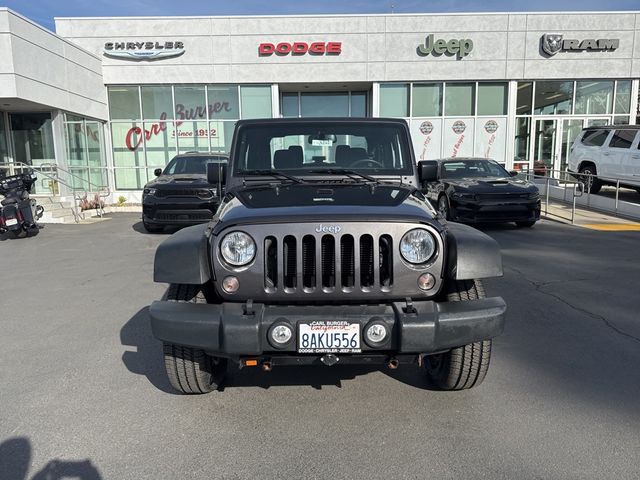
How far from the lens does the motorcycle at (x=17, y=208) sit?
10211mm

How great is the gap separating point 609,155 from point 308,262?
13.3 metres

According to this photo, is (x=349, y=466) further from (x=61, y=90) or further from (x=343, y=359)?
(x=61, y=90)

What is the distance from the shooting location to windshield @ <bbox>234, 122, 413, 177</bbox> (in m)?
4.12

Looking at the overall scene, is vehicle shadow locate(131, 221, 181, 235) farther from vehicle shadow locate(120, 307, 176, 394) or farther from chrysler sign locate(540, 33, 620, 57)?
chrysler sign locate(540, 33, 620, 57)

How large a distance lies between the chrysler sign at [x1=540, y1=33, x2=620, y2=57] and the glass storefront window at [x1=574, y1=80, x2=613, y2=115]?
1.31 metres

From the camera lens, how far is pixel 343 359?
2.75 m

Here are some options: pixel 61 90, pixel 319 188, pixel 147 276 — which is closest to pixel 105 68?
pixel 61 90

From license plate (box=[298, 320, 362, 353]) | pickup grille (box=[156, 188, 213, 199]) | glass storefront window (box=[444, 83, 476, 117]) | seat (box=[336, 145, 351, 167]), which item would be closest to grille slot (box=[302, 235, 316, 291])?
license plate (box=[298, 320, 362, 353])

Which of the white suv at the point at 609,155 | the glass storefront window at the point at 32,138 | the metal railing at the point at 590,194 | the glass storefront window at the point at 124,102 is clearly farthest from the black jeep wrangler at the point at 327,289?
the glass storefront window at the point at 124,102

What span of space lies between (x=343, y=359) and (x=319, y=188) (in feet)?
4.47

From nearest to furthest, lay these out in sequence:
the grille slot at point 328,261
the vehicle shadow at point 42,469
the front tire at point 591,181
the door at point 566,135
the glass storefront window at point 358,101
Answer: the vehicle shadow at point 42,469, the grille slot at point 328,261, the front tire at point 591,181, the door at point 566,135, the glass storefront window at point 358,101

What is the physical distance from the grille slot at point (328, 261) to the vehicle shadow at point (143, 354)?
146cm

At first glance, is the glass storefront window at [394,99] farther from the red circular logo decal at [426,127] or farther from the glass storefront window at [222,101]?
the glass storefront window at [222,101]

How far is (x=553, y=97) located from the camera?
742 inches
